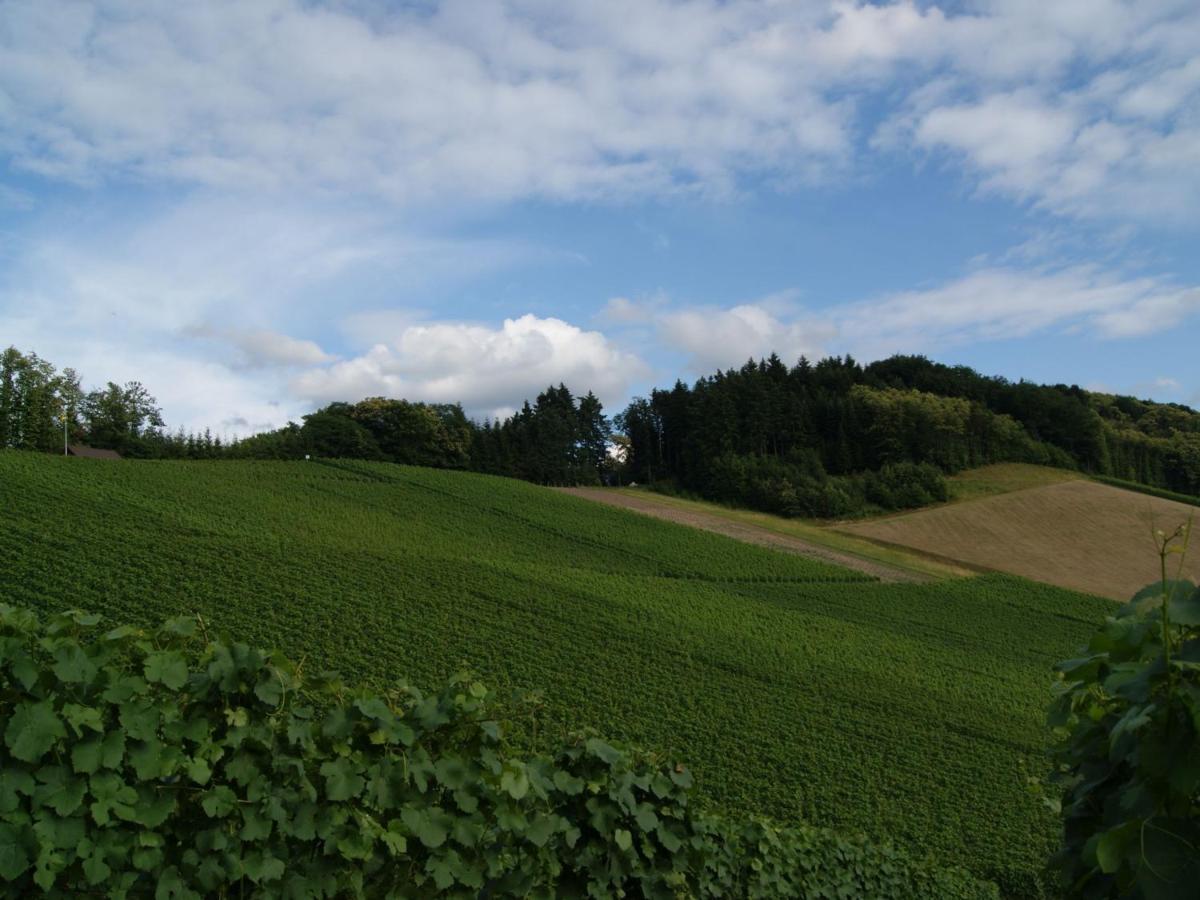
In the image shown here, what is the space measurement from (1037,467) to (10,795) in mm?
82179

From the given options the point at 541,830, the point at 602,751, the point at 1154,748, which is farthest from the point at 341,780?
the point at 1154,748

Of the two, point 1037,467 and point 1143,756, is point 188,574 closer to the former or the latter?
Result: point 1143,756

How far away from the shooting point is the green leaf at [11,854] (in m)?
2.65

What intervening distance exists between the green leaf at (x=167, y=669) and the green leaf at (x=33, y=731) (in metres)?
0.35

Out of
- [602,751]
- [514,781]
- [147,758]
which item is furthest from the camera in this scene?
[602,751]

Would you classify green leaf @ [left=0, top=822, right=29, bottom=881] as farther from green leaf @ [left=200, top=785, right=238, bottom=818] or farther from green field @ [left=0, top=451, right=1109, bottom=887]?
green field @ [left=0, top=451, right=1109, bottom=887]

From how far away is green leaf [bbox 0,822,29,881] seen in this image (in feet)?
8.68

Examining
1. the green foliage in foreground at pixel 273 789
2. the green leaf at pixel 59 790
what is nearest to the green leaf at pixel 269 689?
the green foliage in foreground at pixel 273 789

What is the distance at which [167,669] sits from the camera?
125 inches

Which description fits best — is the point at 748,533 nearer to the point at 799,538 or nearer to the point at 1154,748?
the point at 799,538

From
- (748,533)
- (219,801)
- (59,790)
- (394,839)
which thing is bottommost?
(748,533)

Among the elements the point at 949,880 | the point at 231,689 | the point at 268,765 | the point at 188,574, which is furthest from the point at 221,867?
the point at 188,574

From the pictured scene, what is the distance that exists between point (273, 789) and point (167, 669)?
627 mm

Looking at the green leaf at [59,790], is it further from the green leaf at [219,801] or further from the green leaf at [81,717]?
the green leaf at [219,801]
